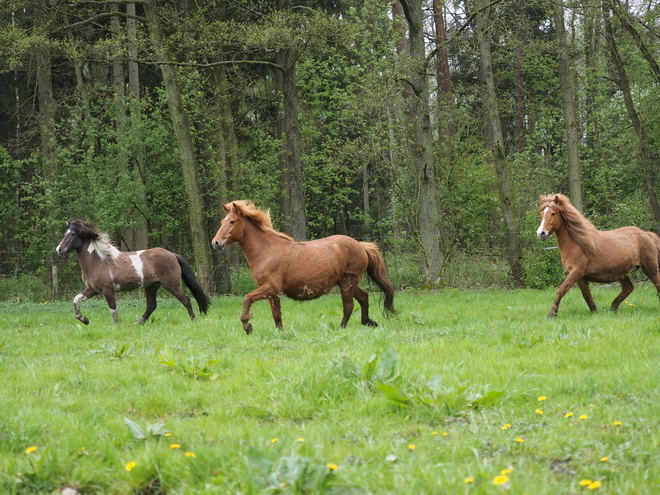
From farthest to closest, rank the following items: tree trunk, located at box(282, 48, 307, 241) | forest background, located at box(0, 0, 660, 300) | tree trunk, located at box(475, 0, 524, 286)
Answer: tree trunk, located at box(282, 48, 307, 241), tree trunk, located at box(475, 0, 524, 286), forest background, located at box(0, 0, 660, 300)

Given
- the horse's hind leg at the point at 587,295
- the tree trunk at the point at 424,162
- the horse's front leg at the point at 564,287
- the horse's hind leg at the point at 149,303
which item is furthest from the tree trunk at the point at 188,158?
the horse's hind leg at the point at 587,295

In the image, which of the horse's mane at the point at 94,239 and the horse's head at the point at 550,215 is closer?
the horse's head at the point at 550,215

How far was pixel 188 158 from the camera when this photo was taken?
18453 millimetres

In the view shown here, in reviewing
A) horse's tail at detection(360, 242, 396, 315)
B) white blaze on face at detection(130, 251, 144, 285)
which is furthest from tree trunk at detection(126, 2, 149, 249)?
horse's tail at detection(360, 242, 396, 315)

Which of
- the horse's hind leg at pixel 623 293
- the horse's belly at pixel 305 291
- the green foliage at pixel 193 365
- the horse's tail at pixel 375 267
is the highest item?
the horse's tail at pixel 375 267

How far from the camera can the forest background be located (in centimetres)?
1717

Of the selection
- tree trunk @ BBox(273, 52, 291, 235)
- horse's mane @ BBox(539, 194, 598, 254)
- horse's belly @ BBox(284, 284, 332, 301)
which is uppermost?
tree trunk @ BBox(273, 52, 291, 235)

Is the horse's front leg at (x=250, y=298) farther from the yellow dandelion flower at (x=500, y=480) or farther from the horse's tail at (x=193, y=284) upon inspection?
the yellow dandelion flower at (x=500, y=480)

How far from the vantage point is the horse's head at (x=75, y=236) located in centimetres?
1210

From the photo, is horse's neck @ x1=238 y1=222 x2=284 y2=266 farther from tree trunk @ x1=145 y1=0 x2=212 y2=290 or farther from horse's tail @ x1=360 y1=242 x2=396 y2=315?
tree trunk @ x1=145 y1=0 x2=212 y2=290

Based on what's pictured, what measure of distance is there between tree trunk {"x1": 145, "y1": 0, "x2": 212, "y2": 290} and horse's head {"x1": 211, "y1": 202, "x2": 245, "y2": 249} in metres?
8.37

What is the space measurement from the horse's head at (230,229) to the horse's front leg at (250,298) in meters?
0.91

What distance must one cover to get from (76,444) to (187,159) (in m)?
15.1

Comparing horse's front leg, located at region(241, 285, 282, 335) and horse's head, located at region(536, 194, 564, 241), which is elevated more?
horse's head, located at region(536, 194, 564, 241)
